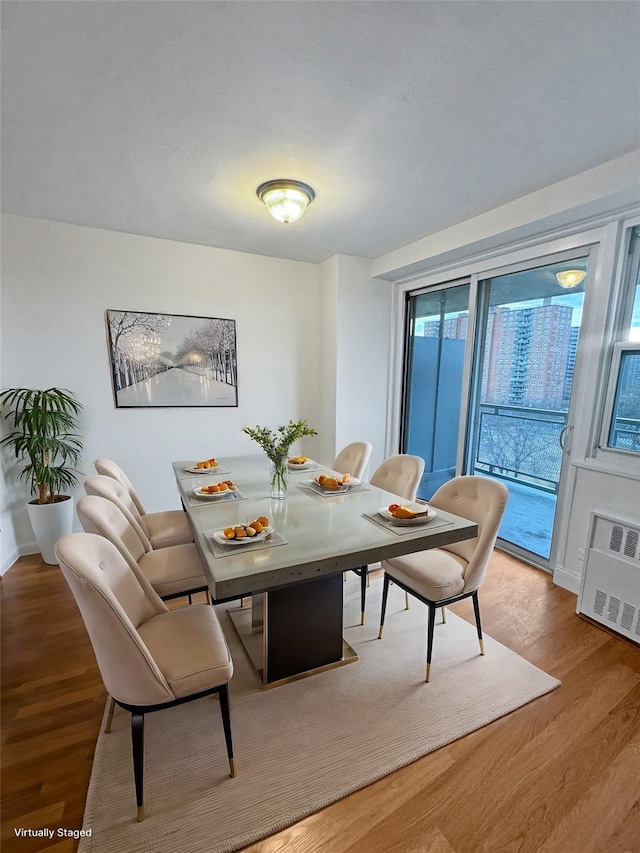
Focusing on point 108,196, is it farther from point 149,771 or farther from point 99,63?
point 149,771

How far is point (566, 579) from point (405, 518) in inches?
70.4

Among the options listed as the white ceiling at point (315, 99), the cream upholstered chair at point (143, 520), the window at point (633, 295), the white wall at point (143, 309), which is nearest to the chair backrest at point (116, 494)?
the cream upholstered chair at point (143, 520)

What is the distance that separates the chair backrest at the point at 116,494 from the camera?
6.22ft

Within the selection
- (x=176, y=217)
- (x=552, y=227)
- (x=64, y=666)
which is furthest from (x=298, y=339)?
(x=64, y=666)

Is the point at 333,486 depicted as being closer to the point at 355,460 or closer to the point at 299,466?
the point at 299,466

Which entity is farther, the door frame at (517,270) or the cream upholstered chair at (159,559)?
the door frame at (517,270)

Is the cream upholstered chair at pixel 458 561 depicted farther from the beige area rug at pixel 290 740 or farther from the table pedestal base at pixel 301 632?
the table pedestal base at pixel 301 632

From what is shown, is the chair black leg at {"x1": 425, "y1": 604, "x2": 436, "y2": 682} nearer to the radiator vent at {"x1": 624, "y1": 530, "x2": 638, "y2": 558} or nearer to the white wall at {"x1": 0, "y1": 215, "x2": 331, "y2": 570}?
the radiator vent at {"x1": 624, "y1": 530, "x2": 638, "y2": 558}

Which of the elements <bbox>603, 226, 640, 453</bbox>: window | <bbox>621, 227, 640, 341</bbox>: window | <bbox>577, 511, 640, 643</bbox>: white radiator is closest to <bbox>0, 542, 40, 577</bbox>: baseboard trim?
<bbox>577, 511, 640, 643</bbox>: white radiator

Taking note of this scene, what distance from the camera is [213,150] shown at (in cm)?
198

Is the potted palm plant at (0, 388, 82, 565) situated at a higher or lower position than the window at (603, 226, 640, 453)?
lower

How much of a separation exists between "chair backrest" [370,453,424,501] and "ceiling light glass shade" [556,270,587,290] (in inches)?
64.6

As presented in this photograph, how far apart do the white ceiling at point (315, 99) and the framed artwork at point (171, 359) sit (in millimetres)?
986

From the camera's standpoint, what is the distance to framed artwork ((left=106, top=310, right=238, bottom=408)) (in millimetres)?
3256
